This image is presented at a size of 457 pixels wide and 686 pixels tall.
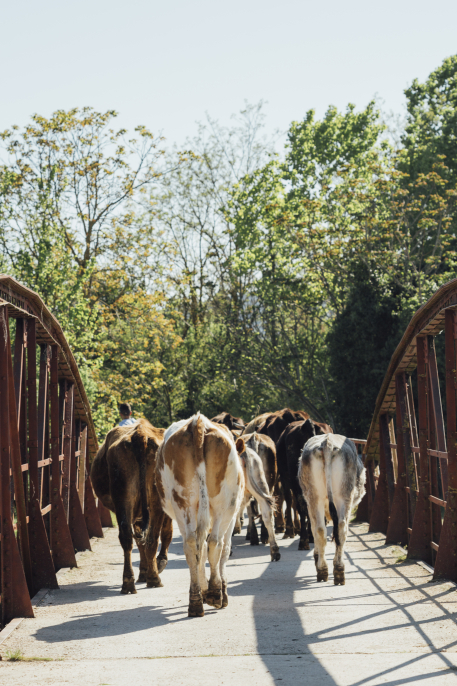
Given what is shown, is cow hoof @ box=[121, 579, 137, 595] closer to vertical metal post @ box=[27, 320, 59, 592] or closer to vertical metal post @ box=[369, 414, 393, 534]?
vertical metal post @ box=[27, 320, 59, 592]

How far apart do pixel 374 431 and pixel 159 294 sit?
17.8 m

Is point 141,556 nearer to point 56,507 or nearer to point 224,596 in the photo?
point 56,507

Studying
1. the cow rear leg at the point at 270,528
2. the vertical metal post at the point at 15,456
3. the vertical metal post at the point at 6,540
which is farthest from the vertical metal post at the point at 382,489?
the vertical metal post at the point at 6,540

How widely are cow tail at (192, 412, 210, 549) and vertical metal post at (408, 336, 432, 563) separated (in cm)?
326

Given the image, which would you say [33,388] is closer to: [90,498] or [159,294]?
[90,498]

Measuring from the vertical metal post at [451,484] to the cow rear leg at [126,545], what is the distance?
313cm

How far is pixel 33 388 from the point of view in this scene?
807 cm

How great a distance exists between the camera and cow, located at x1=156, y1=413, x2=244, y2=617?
6629 mm

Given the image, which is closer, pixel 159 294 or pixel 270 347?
pixel 159 294

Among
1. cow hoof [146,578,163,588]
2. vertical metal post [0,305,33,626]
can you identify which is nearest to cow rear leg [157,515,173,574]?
cow hoof [146,578,163,588]

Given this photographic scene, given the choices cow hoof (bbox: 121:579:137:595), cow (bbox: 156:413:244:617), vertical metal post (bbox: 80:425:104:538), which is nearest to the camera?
cow (bbox: 156:413:244:617)

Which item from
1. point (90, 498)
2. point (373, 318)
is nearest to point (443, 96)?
point (373, 318)

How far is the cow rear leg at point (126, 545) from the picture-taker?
25.3 feet

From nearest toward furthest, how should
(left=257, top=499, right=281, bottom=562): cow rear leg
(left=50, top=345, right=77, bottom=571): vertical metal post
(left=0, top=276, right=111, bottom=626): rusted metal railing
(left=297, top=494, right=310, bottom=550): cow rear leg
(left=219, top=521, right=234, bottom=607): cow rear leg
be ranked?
(left=0, top=276, right=111, bottom=626): rusted metal railing
(left=219, top=521, right=234, bottom=607): cow rear leg
(left=50, top=345, right=77, bottom=571): vertical metal post
(left=257, top=499, right=281, bottom=562): cow rear leg
(left=297, top=494, right=310, bottom=550): cow rear leg
